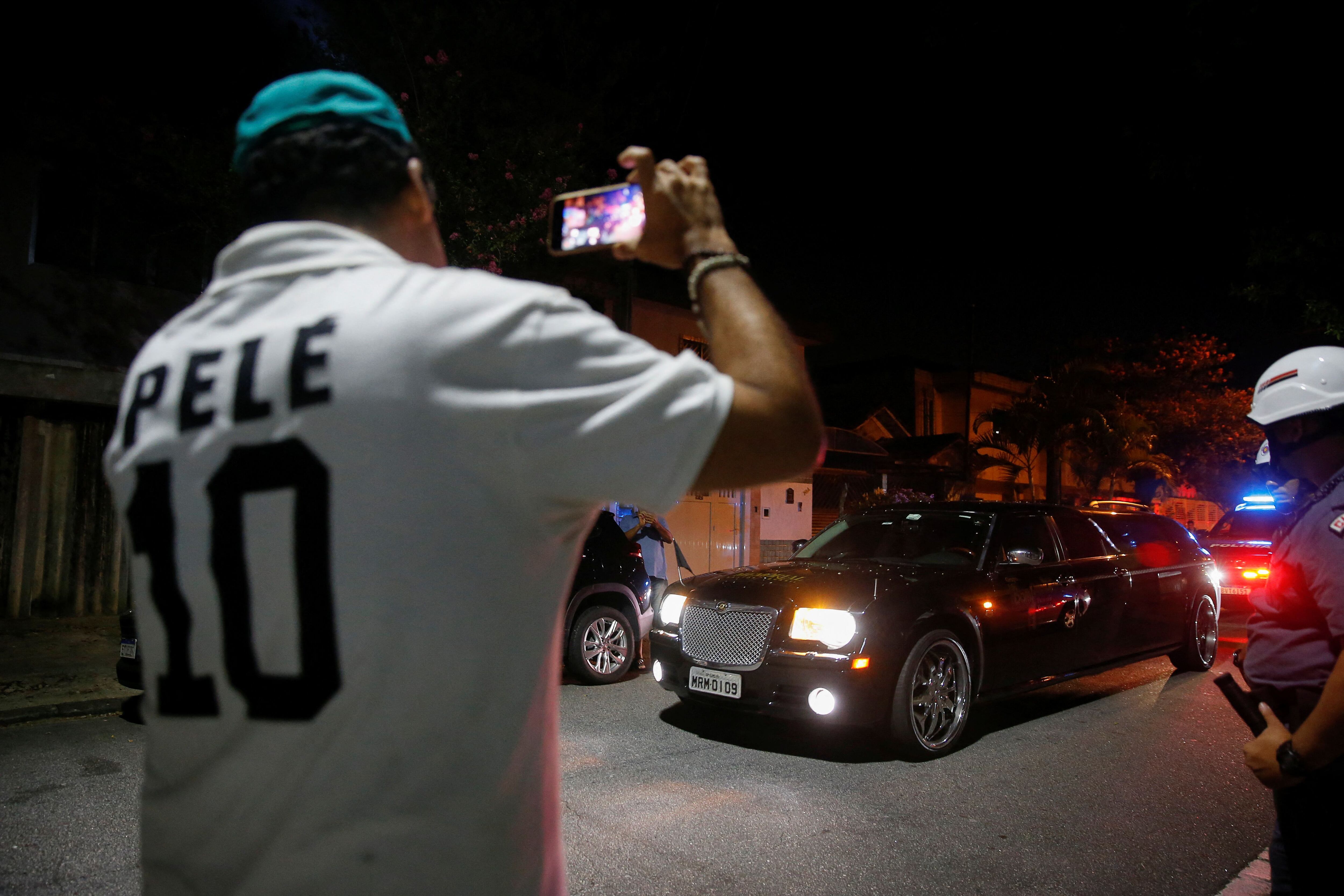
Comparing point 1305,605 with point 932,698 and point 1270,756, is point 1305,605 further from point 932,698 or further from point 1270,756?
point 932,698

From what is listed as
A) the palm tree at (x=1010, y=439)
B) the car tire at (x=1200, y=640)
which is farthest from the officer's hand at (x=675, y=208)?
the palm tree at (x=1010, y=439)

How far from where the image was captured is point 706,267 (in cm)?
124

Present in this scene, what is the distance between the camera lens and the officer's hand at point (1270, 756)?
91.7 inches

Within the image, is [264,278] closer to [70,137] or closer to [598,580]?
[598,580]

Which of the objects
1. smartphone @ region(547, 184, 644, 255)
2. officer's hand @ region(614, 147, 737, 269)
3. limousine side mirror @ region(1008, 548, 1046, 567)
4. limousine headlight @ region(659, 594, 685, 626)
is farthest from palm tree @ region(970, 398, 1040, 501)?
officer's hand @ region(614, 147, 737, 269)

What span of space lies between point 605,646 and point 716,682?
243 centimetres

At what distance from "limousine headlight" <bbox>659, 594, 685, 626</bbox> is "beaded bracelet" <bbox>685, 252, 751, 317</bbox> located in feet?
17.5

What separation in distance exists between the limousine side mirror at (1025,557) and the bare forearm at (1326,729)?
4.19m

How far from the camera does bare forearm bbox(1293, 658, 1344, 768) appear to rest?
219 cm

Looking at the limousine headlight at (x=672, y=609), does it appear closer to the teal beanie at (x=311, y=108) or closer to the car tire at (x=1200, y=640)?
the car tire at (x=1200, y=640)

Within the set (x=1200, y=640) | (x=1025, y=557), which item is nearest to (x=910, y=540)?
(x=1025, y=557)

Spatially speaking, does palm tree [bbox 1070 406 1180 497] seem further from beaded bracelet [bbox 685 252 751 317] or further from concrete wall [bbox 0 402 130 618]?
beaded bracelet [bbox 685 252 751 317]

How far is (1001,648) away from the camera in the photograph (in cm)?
630

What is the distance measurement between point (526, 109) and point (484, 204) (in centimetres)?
159
